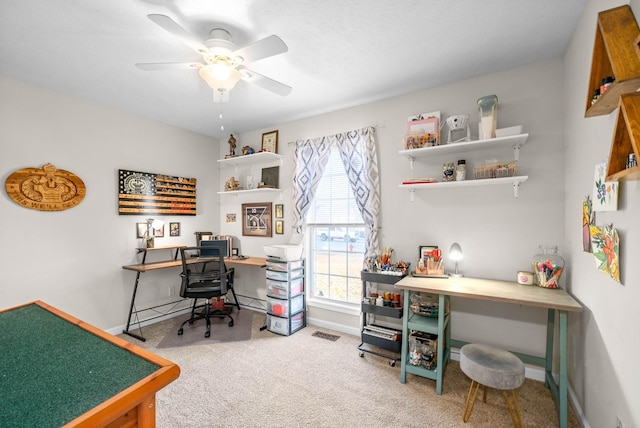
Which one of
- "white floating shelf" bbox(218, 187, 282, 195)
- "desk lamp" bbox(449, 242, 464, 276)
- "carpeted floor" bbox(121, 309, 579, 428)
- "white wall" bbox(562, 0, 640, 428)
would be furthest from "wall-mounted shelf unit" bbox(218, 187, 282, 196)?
"white wall" bbox(562, 0, 640, 428)

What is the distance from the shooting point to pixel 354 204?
332 cm

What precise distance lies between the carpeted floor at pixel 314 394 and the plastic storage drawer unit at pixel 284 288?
607mm

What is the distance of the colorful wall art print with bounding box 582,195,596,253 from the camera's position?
1687 millimetres

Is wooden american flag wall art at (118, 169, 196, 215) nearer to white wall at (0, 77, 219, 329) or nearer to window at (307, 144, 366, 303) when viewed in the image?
white wall at (0, 77, 219, 329)

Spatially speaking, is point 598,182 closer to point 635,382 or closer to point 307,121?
point 635,382

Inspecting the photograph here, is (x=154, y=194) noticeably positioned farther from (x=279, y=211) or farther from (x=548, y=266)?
(x=548, y=266)

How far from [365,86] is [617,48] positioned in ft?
6.40

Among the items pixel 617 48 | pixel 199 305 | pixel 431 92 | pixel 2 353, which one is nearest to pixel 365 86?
pixel 431 92

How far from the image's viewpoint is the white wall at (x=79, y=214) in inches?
102

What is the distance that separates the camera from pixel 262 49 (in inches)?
67.1

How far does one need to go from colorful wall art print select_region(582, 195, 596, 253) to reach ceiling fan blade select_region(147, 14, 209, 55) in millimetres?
2605

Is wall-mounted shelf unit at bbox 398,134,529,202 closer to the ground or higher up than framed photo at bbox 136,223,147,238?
higher up

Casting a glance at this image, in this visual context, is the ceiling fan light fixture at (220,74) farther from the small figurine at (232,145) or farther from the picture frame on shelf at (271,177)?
the small figurine at (232,145)

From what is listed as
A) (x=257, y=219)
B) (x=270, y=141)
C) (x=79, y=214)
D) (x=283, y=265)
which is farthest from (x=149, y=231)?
(x=270, y=141)
